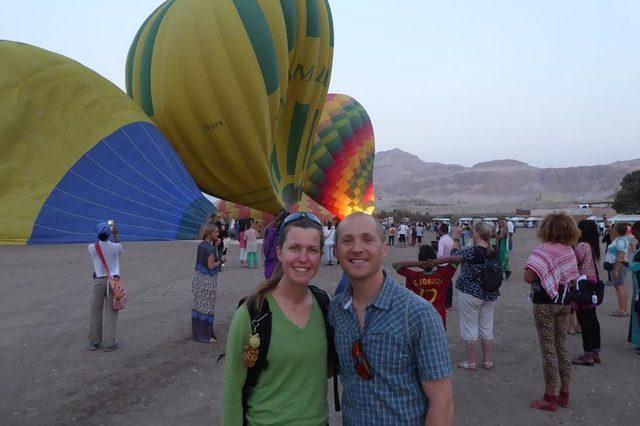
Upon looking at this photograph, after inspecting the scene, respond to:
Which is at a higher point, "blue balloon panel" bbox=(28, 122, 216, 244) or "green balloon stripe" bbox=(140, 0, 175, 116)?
"green balloon stripe" bbox=(140, 0, 175, 116)

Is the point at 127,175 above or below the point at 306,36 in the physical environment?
below

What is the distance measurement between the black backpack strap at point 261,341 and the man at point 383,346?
9.7 inches

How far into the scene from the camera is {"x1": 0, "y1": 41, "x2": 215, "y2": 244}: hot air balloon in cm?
420

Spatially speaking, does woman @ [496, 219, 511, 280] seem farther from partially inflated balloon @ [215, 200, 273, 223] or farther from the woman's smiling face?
partially inflated balloon @ [215, 200, 273, 223]

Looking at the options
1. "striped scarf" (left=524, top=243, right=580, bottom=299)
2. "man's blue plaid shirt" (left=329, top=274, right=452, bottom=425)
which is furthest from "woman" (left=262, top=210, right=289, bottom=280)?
"man's blue plaid shirt" (left=329, top=274, right=452, bottom=425)

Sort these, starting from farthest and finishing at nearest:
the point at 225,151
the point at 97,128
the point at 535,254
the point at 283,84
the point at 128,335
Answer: the point at 283,84
the point at 225,151
the point at 128,335
the point at 97,128
the point at 535,254

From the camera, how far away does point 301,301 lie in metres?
1.82

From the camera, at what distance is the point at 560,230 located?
149 inches

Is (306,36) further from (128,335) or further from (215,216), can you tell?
(128,335)

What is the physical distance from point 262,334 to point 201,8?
6469 mm

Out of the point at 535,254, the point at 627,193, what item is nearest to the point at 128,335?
the point at 535,254

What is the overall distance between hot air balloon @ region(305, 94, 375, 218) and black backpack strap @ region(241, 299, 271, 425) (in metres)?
15.0

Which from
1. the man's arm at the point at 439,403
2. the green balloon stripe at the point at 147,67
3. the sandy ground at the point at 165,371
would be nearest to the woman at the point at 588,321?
the sandy ground at the point at 165,371

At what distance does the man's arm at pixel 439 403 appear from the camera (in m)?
1.58
